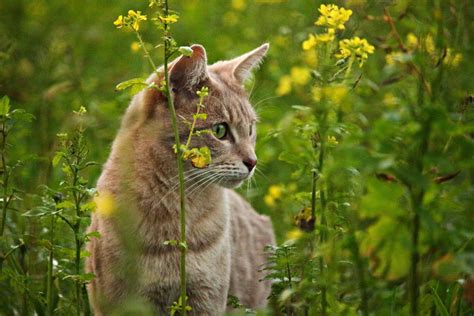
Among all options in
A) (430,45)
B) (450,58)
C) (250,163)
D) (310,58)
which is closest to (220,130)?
(250,163)

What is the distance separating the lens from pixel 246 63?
12.3 feet

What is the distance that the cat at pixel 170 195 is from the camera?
3188 mm

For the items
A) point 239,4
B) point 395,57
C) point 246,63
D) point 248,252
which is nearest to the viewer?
point 395,57

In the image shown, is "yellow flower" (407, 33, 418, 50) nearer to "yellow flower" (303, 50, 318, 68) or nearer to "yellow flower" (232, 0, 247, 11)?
"yellow flower" (303, 50, 318, 68)

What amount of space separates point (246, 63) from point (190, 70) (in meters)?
0.47

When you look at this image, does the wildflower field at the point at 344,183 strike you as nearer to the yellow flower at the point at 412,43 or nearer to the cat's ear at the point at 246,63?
the yellow flower at the point at 412,43

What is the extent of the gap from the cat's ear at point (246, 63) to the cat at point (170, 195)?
0.41ft

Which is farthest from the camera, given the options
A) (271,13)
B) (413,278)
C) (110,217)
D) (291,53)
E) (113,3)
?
(113,3)

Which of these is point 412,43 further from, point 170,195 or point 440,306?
point 170,195

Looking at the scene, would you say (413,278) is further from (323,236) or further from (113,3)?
(113,3)

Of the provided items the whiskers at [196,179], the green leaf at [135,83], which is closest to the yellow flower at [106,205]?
the whiskers at [196,179]

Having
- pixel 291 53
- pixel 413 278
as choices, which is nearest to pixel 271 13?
pixel 291 53

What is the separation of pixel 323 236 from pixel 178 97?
3.79 feet

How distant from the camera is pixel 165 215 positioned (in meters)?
3.31
